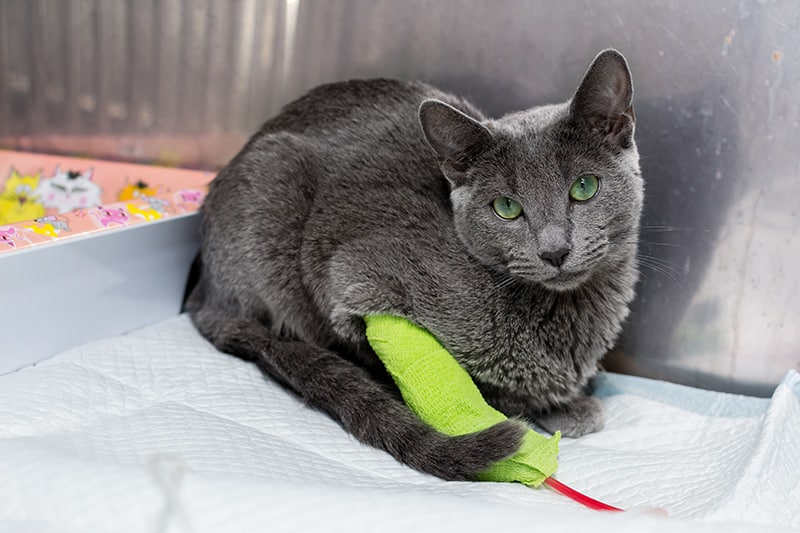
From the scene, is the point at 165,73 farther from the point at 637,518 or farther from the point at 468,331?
the point at 637,518

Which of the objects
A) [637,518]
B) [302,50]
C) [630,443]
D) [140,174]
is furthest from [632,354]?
[140,174]

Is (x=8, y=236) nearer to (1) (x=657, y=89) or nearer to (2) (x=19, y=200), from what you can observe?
(2) (x=19, y=200)

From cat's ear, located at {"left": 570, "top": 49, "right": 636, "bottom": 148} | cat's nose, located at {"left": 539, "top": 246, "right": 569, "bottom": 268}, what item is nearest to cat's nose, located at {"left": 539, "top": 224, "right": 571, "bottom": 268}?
cat's nose, located at {"left": 539, "top": 246, "right": 569, "bottom": 268}

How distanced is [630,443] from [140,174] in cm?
159

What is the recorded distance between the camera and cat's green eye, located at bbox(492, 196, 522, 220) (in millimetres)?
1307

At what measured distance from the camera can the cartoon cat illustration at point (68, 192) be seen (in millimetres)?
2080

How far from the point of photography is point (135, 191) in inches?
Answer: 84.1

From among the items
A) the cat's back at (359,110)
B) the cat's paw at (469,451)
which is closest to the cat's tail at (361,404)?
the cat's paw at (469,451)

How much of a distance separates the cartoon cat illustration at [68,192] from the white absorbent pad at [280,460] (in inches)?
22.9

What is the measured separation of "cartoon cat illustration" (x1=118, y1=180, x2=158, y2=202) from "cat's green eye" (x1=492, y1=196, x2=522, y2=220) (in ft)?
3.86

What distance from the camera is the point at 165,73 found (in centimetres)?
221

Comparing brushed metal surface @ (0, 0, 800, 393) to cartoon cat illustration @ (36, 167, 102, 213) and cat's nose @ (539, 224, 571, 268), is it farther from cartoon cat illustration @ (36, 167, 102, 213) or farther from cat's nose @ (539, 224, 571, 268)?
cartoon cat illustration @ (36, 167, 102, 213)

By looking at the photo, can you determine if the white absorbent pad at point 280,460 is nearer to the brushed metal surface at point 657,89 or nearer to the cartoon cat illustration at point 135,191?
A: the brushed metal surface at point 657,89

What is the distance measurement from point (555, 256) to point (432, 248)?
284 millimetres
